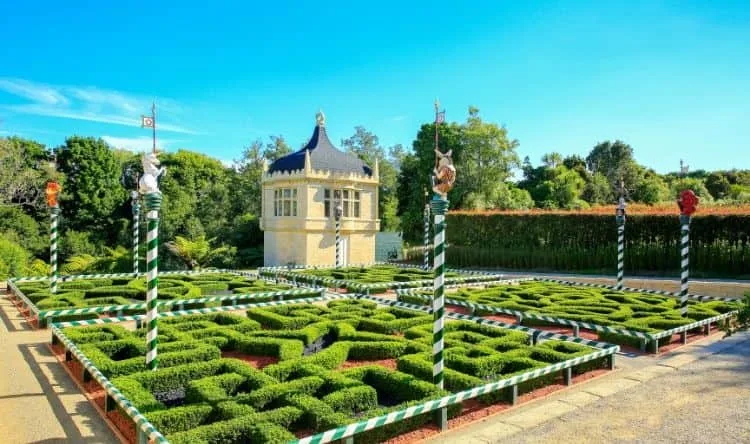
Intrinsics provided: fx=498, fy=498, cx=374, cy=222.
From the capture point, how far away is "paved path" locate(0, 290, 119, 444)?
247 inches

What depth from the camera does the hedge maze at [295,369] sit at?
246 inches

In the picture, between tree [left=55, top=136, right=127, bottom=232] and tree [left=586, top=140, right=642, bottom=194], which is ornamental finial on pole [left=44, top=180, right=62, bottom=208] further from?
tree [left=586, top=140, right=642, bottom=194]

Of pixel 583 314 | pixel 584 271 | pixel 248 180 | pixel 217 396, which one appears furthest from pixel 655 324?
pixel 248 180

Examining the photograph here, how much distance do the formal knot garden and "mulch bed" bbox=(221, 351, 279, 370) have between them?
0.07 feet

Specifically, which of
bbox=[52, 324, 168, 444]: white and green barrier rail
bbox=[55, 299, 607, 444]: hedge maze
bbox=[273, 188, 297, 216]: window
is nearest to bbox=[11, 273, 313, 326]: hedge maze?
bbox=[55, 299, 607, 444]: hedge maze

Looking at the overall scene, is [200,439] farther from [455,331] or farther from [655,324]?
[655,324]

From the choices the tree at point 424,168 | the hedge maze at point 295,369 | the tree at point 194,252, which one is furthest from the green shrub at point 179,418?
the tree at point 424,168

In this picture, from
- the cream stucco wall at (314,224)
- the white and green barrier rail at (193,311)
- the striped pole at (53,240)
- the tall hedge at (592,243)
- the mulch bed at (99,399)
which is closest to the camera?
the mulch bed at (99,399)

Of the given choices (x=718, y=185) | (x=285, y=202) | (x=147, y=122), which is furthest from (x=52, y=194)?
(x=718, y=185)

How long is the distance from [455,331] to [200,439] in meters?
6.49

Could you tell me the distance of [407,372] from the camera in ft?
26.8

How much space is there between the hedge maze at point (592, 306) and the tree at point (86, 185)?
30.9m

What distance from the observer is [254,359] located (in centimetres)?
965

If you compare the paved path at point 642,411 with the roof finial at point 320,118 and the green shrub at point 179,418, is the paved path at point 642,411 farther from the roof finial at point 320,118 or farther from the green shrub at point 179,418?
the roof finial at point 320,118
